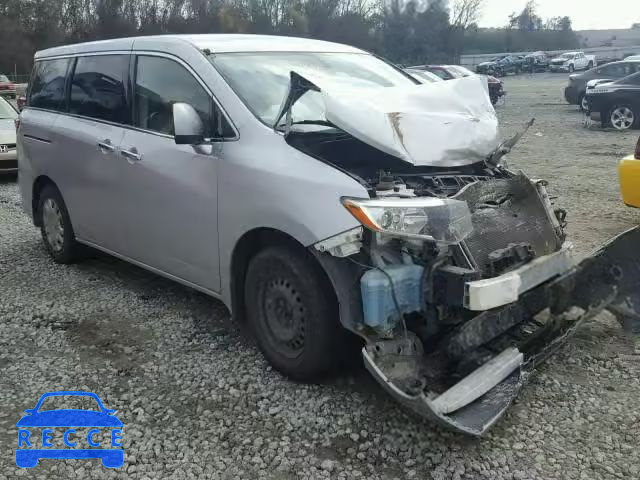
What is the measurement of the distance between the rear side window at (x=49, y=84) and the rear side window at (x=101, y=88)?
0.23 meters

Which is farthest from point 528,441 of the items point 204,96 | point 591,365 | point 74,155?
point 74,155

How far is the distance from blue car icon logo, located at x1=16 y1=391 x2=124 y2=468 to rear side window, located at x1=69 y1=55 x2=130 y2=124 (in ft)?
7.04

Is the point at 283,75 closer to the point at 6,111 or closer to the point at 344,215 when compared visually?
the point at 344,215

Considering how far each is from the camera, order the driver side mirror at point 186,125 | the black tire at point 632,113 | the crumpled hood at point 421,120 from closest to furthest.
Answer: the crumpled hood at point 421,120 < the driver side mirror at point 186,125 < the black tire at point 632,113

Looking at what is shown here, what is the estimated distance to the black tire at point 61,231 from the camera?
18.4 ft

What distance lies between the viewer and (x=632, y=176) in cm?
564

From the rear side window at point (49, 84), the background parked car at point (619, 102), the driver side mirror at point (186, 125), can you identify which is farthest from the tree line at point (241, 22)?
the driver side mirror at point (186, 125)

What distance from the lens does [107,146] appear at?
4664mm

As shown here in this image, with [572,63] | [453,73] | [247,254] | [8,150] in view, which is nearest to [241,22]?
[572,63]

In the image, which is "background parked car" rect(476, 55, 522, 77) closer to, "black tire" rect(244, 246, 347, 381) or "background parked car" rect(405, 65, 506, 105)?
"background parked car" rect(405, 65, 506, 105)

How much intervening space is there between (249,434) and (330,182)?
133 cm

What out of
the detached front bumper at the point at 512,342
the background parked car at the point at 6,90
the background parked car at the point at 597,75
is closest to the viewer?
the detached front bumper at the point at 512,342

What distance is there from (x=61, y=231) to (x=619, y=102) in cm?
1433

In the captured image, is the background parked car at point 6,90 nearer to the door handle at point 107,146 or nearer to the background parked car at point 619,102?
the background parked car at point 619,102
